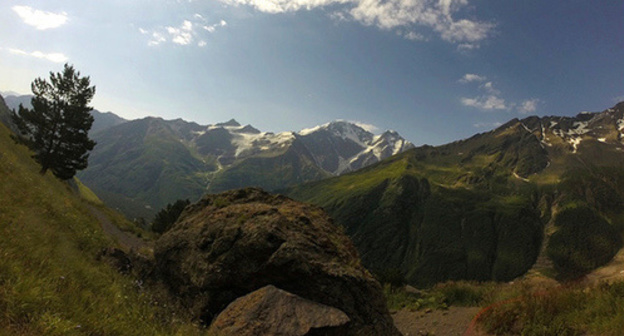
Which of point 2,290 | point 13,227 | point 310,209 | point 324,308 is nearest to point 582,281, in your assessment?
point 324,308

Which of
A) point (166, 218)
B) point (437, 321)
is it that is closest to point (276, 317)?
point (437, 321)

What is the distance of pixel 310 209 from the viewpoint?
632 inches

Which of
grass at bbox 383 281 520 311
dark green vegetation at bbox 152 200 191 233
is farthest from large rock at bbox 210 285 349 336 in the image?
dark green vegetation at bbox 152 200 191 233

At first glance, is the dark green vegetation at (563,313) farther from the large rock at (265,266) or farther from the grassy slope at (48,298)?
the grassy slope at (48,298)

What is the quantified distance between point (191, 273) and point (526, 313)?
39.7 ft

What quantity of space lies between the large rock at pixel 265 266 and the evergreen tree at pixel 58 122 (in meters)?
34.2

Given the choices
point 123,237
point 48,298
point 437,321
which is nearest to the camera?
point 48,298

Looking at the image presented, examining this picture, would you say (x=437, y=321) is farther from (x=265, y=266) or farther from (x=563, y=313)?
(x=265, y=266)

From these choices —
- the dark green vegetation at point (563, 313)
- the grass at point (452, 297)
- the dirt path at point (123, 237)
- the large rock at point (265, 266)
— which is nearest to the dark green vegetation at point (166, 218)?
the dirt path at point (123, 237)

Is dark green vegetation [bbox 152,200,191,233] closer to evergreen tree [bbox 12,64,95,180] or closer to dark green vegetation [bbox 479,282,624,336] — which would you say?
evergreen tree [bbox 12,64,95,180]

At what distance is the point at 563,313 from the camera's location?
32.0 ft

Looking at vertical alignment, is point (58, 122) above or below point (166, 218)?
above

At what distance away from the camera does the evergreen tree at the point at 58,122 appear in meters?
35.9

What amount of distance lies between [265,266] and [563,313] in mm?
9965
